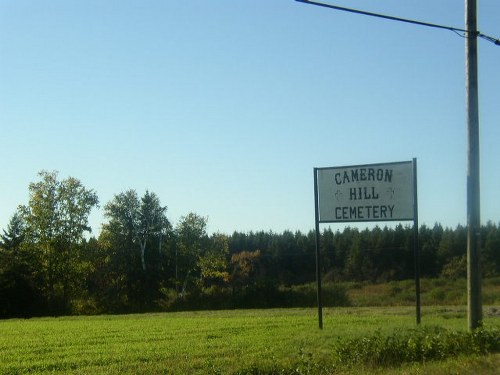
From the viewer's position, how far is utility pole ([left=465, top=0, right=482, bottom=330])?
14000 millimetres

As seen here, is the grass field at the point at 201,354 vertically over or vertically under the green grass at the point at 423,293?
over

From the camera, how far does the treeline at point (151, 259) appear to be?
60656mm

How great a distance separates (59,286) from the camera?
66188 millimetres

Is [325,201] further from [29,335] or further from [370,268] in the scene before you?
[370,268]

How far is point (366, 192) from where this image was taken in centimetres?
1633

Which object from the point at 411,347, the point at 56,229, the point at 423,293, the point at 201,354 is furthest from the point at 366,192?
the point at 56,229

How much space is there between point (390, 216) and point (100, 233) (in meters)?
60.4

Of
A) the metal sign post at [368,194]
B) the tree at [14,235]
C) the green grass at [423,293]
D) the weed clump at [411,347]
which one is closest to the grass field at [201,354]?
the weed clump at [411,347]

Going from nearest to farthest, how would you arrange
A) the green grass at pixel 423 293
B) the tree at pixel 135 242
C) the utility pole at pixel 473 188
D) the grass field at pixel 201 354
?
the grass field at pixel 201 354, the utility pole at pixel 473 188, the green grass at pixel 423 293, the tree at pixel 135 242

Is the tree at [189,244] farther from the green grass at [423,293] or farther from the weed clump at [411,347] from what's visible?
the weed clump at [411,347]

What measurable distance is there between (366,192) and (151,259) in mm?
60616

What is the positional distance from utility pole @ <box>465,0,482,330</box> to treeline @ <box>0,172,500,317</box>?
39887mm

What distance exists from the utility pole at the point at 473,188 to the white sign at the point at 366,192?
1.94m

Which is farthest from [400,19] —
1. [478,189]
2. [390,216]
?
[390,216]
